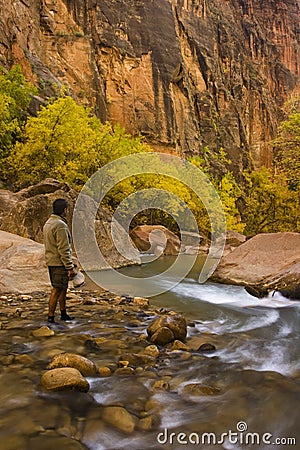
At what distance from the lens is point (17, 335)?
4.95 m

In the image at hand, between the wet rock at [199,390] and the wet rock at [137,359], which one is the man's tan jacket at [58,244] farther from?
the wet rock at [199,390]

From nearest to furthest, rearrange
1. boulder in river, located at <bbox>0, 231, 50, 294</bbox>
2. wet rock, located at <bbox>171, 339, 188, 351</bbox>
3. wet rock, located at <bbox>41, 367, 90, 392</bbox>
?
wet rock, located at <bbox>41, 367, 90, 392</bbox>, wet rock, located at <bbox>171, 339, 188, 351</bbox>, boulder in river, located at <bbox>0, 231, 50, 294</bbox>

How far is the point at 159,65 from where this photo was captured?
49.5 meters

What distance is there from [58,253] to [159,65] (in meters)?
49.4

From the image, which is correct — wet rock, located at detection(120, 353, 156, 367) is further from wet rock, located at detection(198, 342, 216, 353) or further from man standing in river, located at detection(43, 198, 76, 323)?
man standing in river, located at detection(43, 198, 76, 323)

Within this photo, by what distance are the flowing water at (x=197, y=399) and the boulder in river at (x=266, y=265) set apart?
3.18 meters

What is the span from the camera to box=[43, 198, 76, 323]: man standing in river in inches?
213

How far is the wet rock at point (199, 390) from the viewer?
3563 millimetres

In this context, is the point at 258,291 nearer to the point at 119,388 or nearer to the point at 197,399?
the point at 197,399

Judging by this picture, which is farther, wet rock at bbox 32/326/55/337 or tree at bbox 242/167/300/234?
tree at bbox 242/167/300/234

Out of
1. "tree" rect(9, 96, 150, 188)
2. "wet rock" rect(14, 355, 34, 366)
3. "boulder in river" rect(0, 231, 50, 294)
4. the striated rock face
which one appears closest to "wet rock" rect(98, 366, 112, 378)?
"wet rock" rect(14, 355, 34, 366)

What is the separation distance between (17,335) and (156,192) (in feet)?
66.9

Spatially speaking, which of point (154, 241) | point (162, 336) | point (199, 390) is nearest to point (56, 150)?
point (154, 241)

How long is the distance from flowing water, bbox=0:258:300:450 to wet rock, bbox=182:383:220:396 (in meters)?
0.01
